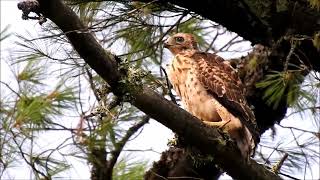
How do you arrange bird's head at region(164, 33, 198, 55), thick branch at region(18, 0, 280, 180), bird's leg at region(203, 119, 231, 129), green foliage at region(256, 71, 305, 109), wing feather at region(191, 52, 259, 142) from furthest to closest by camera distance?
bird's head at region(164, 33, 198, 55), green foliage at region(256, 71, 305, 109), wing feather at region(191, 52, 259, 142), bird's leg at region(203, 119, 231, 129), thick branch at region(18, 0, 280, 180)

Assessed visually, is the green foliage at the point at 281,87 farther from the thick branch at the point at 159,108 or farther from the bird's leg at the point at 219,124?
the thick branch at the point at 159,108

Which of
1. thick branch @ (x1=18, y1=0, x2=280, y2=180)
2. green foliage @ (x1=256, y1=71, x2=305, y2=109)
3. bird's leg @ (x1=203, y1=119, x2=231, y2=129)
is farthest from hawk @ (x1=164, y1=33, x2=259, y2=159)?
→ green foliage @ (x1=256, y1=71, x2=305, y2=109)

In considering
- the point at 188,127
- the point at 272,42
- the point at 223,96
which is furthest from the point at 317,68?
the point at 188,127

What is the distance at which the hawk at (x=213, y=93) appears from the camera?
9.05 ft

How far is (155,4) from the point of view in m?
3.15

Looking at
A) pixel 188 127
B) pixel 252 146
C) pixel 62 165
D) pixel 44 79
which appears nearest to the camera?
pixel 188 127

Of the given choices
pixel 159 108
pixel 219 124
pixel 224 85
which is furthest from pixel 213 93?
pixel 159 108

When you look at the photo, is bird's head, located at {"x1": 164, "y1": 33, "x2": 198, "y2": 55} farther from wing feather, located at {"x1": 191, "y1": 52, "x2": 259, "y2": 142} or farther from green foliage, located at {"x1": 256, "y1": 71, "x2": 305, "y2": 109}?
green foliage, located at {"x1": 256, "y1": 71, "x2": 305, "y2": 109}

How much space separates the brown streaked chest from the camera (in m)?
2.88

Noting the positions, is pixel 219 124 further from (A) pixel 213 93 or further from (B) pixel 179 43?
(B) pixel 179 43

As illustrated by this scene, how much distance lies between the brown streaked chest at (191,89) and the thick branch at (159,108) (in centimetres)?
41

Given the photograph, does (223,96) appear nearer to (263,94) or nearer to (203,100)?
(203,100)

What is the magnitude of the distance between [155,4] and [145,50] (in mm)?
454

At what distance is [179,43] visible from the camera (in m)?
3.38
